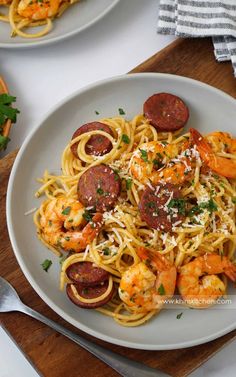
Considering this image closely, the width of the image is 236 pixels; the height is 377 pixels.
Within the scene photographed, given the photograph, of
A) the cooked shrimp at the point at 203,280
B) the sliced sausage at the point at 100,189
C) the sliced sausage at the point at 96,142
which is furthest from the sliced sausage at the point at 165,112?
the cooked shrimp at the point at 203,280

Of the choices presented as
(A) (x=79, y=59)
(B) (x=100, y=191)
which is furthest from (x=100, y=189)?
(A) (x=79, y=59)

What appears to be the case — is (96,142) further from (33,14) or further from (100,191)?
(33,14)

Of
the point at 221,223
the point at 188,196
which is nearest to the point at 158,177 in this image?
the point at 188,196

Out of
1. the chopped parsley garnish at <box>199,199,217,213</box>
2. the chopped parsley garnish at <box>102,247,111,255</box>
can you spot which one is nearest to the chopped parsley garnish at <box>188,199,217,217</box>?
the chopped parsley garnish at <box>199,199,217,213</box>

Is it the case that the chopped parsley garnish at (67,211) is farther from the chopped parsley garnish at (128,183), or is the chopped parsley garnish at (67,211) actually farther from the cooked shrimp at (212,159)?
the cooked shrimp at (212,159)

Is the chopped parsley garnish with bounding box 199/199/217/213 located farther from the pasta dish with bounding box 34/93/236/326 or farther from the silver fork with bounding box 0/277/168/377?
the silver fork with bounding box 0/277/168/377

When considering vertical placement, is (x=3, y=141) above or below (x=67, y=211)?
above
